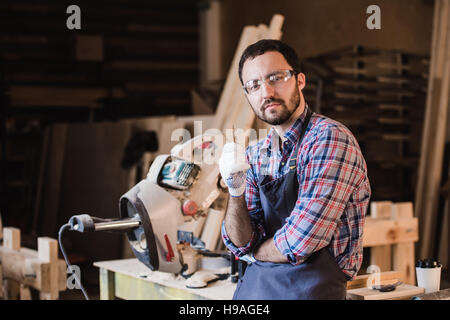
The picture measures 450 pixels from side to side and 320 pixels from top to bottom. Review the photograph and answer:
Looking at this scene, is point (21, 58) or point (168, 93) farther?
point (168, 93)

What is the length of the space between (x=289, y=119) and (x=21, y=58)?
629 cm

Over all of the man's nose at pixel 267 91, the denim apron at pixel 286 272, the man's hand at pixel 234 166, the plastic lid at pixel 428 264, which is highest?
the man's nose at pixel 267 91

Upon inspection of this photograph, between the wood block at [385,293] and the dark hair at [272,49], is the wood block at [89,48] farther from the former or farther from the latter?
the wood block at [385,293]

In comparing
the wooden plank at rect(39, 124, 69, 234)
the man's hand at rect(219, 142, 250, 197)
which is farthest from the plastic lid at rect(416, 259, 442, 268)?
the wooden plank at rect(39, 124, 69, 234)

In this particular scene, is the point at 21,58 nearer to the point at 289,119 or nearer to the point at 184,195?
the point at 184,195

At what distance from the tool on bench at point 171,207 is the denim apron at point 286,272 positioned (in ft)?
1.69

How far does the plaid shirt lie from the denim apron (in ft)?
0.10

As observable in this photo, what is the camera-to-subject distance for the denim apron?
1.77m

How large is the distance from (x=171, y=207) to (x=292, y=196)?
28.8 inches

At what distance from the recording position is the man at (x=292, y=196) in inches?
69.6

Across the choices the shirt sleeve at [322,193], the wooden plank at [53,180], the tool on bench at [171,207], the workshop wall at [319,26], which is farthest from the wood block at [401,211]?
the wooden plank at [53,180]

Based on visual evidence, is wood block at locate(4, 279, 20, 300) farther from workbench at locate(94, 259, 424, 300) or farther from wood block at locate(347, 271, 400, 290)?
wood block at locate(347, 271, 400, 290)
